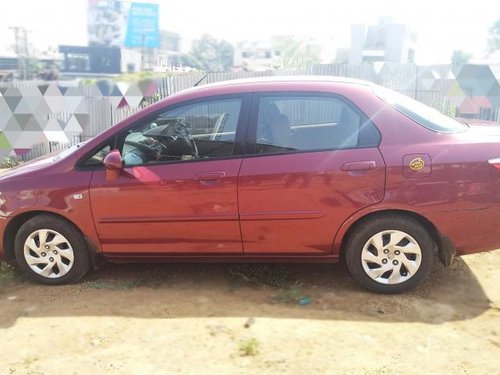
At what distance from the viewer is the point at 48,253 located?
4.14m

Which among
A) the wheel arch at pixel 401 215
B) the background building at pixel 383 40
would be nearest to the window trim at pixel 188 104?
the wheel arch at pixel 401 215

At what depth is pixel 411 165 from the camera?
11.5 ft

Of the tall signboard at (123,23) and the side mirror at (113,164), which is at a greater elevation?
the tall signboard at (123,23)

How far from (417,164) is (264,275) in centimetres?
155

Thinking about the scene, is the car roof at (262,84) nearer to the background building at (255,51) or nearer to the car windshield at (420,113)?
the car windshield at (420,113)

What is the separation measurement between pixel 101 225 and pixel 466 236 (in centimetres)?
276

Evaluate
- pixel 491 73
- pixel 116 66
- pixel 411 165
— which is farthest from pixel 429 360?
pixel 116 66

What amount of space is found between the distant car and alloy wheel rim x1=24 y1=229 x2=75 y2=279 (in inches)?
0.5

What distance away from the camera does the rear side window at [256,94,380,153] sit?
365 centimetres

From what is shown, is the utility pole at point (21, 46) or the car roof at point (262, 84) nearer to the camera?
the car roof at point (262, 84)

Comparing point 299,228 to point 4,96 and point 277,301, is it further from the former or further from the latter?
point 4,96

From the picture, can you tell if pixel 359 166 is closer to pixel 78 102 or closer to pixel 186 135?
pixel 186 135

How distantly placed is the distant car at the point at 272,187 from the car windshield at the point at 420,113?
0.05 ft

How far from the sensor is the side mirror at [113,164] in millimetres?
3777
